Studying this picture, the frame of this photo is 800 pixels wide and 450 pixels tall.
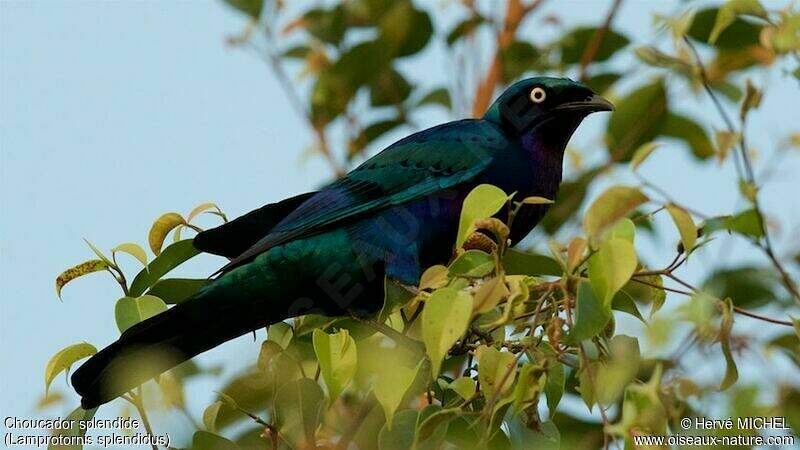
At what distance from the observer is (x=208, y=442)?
3.26m

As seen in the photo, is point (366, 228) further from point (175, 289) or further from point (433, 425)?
point (433, 425)

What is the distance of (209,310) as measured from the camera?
4102 mm

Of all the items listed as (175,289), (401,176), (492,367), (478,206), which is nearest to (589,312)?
(492,367)

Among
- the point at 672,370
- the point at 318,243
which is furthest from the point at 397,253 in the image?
the point at 672,370

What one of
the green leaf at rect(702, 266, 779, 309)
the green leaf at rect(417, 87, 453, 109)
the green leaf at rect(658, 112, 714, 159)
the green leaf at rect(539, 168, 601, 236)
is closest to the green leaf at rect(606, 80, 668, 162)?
the green leaf at rect(658, 112, 714, 159)

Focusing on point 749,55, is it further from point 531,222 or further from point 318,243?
point 318,243

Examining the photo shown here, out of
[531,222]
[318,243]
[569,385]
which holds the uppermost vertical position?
[318,243]

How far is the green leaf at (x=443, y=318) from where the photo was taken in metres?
2.71

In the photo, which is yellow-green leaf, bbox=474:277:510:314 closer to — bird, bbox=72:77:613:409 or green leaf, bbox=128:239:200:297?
green leaf, bbox=128:239:200:297

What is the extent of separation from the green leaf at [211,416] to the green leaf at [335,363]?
22.3 inches

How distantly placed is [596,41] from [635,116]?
0.47 m

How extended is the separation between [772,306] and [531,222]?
92 centimetres

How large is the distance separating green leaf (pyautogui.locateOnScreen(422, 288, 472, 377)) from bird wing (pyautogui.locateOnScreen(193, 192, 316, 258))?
119cm

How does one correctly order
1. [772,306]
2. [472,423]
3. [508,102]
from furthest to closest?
[508,102] → [772,306] → [472,423]
